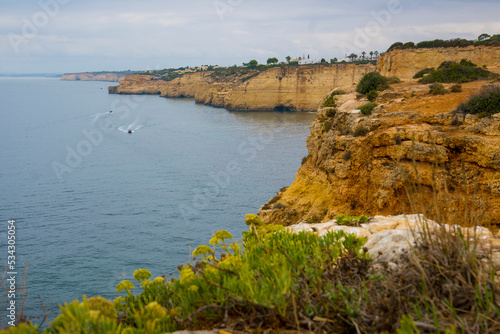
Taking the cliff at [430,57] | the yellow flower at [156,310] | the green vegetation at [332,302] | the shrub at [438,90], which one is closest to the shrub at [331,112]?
the shrub at [438,90]

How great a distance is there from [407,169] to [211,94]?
93.8m

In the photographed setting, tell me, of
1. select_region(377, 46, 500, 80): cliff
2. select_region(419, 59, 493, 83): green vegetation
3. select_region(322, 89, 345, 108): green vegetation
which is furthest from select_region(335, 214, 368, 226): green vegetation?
select_region(377, 46, 500, 80): cliff

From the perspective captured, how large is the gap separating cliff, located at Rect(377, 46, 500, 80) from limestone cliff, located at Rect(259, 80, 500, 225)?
17258 mm

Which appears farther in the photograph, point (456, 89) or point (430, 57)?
point (430, 57)

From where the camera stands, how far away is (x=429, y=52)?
113 ft

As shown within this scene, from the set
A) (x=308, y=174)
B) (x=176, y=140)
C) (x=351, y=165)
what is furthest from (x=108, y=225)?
(x=176, y=140)

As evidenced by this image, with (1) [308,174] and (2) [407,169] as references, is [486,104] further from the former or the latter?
(1) [308,174]

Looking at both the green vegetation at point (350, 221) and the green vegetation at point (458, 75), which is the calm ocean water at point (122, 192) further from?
the green vegetation at point (458, 75)

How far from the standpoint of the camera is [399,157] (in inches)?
456

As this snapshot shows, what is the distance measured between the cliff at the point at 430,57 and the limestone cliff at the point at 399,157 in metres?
17.3

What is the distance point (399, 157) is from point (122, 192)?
2432 centimetres

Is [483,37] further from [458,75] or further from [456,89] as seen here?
[456,89]

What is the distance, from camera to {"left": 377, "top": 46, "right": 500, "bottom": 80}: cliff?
33656 mm

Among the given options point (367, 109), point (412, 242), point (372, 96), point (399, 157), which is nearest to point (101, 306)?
point (412, 242)
